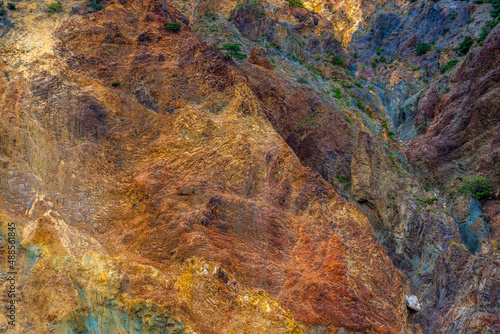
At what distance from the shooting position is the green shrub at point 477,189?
98.4 ft

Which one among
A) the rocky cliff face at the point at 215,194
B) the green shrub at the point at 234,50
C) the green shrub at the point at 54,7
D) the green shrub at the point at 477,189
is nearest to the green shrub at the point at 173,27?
the rocky cliff face at the point at 215,194

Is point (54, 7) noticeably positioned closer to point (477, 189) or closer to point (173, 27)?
point (173, 27)

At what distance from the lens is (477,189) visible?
30359 millimetres

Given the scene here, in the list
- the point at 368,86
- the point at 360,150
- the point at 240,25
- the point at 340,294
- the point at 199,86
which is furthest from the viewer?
the point at 368,86

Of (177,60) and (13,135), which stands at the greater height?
(177,60)

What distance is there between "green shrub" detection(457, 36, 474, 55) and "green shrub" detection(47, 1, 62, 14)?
38.1 meters

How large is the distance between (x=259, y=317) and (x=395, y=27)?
4943 centimetres

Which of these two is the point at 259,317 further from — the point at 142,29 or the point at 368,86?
the point at 368,86

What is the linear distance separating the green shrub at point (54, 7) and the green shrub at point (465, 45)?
38077mm

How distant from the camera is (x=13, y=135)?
2123 centimetres

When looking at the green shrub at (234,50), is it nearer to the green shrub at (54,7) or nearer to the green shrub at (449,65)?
the green shrub at (54,7)

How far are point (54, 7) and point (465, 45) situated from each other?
38535 millimetres

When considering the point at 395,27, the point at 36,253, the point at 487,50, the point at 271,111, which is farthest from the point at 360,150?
the point at 395,27

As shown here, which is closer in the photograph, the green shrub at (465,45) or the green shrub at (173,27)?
the green shrub at (173,27)
